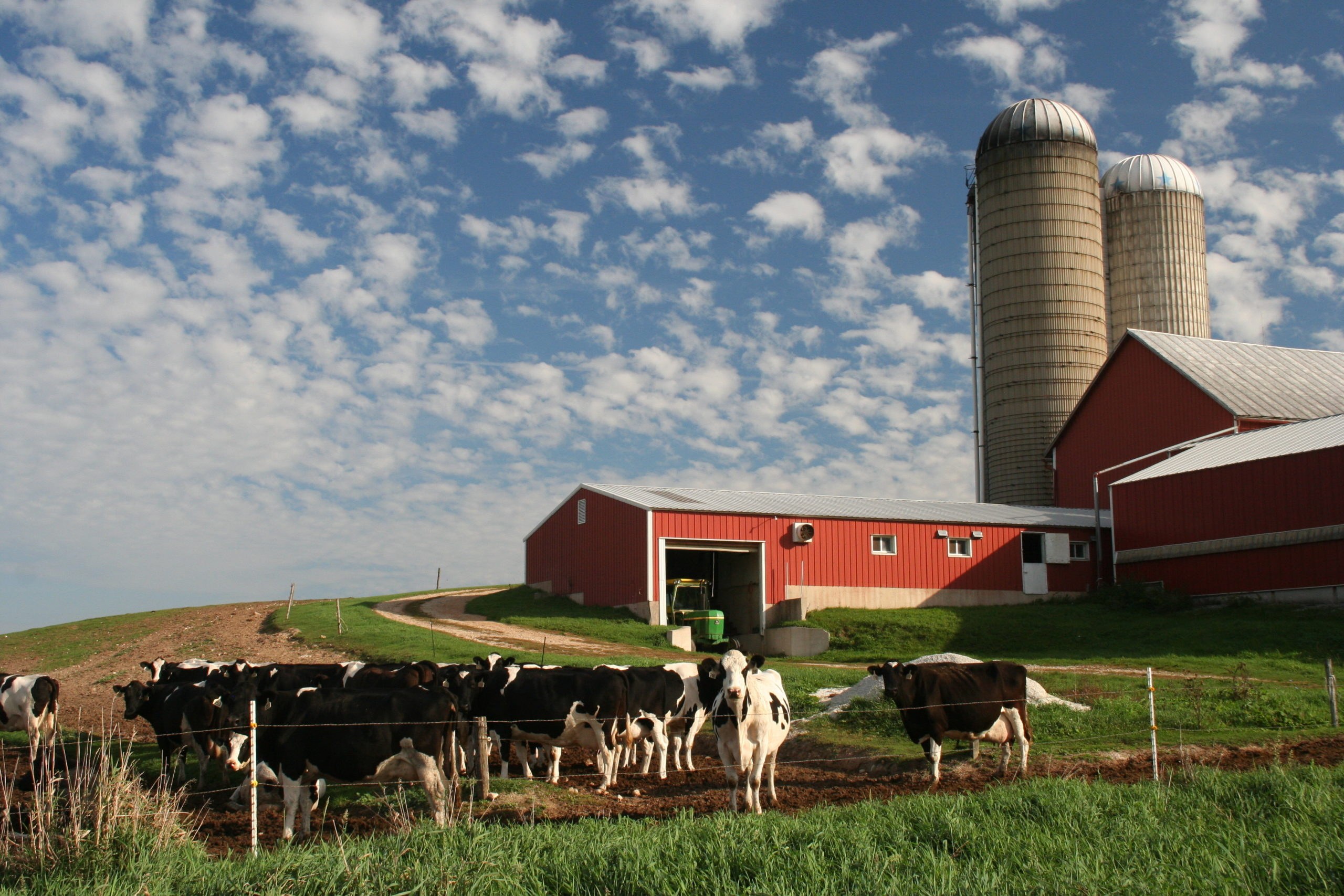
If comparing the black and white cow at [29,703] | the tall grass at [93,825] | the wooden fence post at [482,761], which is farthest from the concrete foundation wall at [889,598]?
Result: the tall grass at [93,825]

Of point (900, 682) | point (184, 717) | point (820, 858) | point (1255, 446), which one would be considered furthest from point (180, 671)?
point (1255, 446)

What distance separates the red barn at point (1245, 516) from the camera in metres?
29.0

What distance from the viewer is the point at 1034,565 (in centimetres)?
3766

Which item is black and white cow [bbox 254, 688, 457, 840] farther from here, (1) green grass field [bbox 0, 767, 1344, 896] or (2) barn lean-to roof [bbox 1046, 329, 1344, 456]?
(2) barn lean-to roof [bbox 1046, 329, 1344, 456]

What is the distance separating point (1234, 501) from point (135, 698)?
29.8 m

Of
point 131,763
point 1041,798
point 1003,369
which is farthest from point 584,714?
point 1003,369

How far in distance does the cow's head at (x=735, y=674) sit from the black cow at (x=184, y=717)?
583 cm

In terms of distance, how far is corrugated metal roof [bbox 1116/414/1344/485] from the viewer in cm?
3062

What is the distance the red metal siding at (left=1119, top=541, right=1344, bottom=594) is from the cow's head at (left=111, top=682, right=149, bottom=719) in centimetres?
2843

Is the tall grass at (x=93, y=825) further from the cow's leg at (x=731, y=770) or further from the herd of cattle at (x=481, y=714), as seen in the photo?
the cow's leg at (x=731, y=770)

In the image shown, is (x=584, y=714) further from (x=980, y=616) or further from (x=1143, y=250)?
(x=1143, y=250)

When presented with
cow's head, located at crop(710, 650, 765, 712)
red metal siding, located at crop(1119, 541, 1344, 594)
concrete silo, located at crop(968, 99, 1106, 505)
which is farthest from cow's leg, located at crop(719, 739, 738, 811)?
concrete silo, located at crop(968, 99, 1106, 505)

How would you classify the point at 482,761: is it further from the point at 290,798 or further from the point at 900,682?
the point at 900,682

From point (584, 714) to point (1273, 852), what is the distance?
7.60 metres
